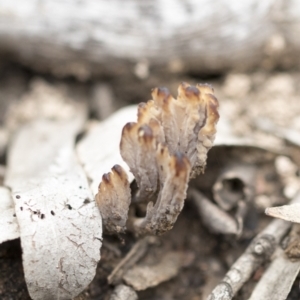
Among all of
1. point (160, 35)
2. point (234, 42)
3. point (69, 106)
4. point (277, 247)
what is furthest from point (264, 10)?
point (277, 247)

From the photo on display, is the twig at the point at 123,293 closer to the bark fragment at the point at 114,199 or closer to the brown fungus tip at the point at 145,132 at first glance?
the bark fragment at the point at 114,199

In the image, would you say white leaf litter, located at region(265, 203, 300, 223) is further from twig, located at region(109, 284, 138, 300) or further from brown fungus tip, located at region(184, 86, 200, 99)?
twig, located at region(109, 284, 138, 300)

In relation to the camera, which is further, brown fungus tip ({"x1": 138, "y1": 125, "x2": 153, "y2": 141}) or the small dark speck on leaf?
the small dark speck on leaf

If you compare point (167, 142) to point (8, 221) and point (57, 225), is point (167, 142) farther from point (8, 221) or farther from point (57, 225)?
point (8, 221)

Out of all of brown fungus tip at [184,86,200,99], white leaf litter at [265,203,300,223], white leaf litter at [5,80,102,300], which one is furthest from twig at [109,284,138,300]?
brown fungus tip at [184,86,200,99]

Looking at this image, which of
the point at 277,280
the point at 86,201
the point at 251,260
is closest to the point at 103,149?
the point at 86,201

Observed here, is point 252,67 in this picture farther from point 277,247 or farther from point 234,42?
point 277,247
